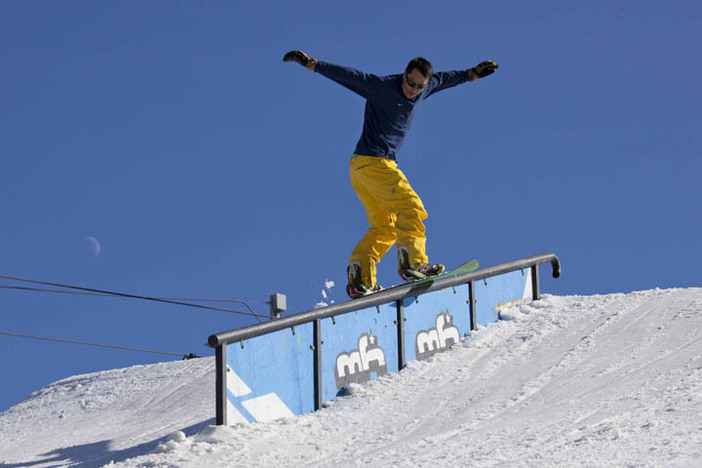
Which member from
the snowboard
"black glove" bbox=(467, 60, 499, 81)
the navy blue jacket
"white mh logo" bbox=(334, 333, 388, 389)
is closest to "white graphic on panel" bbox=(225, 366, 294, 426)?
"white mh logo" bbox=(334, 333, 388, 389)

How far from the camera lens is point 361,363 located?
6754 millimetres

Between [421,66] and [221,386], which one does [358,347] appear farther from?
[421,66]

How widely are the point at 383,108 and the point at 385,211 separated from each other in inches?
33.9

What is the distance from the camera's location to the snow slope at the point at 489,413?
450 centimetres

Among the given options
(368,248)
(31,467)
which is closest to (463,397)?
(368,248)

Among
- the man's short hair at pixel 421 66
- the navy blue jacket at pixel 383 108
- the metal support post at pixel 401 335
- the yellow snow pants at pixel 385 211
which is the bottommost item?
the metal support post at pixel 401 335

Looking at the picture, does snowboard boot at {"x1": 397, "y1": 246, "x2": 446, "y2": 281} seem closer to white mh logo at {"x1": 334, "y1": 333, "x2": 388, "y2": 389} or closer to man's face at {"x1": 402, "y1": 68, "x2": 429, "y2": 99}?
white mh logo at {"x1": 334, "y1": 333, "x2": 388, "y2": 389}

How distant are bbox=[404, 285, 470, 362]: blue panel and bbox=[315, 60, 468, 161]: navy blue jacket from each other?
122cm

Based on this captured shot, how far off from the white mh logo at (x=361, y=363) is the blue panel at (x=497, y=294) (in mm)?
1198

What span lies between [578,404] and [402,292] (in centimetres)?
220

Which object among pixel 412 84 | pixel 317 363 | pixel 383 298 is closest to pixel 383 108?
pixel 412 84

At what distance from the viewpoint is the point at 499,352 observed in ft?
22.4

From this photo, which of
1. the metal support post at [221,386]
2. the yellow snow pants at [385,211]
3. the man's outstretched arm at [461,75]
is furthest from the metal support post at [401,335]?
the man's outstretched arm at [461,75]

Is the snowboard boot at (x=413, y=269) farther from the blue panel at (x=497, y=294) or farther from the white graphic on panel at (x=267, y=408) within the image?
the white graphic on panel at (x=267, y=408)
